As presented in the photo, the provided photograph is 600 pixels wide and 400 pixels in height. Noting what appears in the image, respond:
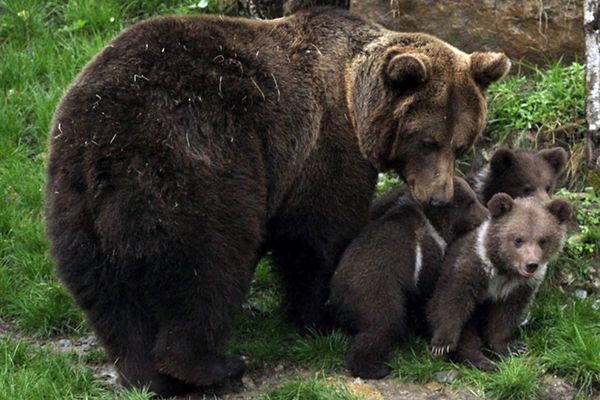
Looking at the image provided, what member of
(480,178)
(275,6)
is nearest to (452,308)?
(480,178)

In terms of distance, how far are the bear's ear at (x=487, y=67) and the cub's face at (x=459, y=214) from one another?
0.74 meters

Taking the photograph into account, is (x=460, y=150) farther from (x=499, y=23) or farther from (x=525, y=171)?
(x=499, y=23)

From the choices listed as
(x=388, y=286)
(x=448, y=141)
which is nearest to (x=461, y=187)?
(x=448, y=141)

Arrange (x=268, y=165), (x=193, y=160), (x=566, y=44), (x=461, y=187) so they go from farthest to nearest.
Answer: (x=566, y=44) → (x=461, y=187) → (x=268, y=165) → (x=193, y=160)

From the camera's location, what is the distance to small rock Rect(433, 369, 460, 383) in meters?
7.47

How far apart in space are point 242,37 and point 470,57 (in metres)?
1.59

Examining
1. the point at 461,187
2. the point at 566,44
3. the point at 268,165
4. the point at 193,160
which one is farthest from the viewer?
the point at 566,44

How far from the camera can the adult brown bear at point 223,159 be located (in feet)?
23.0

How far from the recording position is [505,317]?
7.60m

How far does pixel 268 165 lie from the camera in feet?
25.1

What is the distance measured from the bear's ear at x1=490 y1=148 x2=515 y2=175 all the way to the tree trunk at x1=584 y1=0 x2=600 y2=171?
684 mm

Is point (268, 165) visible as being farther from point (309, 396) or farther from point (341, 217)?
point (309, 396)

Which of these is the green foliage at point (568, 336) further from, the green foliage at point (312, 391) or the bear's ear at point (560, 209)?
the green foliage at point (312, 391)

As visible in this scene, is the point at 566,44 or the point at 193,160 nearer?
the point at 193,160
